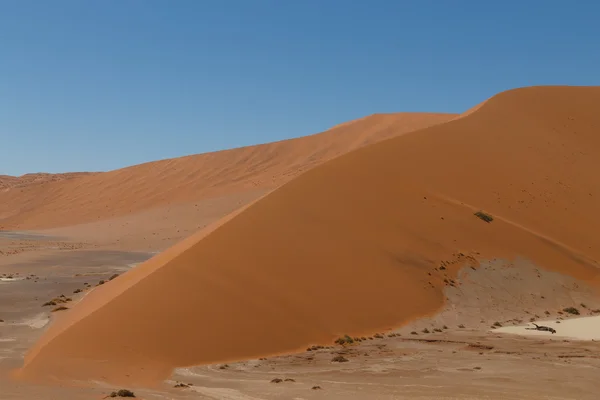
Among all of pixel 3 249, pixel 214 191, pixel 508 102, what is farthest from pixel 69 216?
pixel 508 102

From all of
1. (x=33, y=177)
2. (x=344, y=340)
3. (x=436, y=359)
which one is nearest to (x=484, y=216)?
(x=344, y=340)

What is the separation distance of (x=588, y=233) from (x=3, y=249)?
42.8m

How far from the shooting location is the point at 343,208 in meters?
24.6

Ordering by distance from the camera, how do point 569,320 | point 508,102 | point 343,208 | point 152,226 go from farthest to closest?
point 152,226 → point 508,102 → point 343,208 → point 569,320

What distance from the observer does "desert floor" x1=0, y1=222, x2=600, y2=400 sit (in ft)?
38.3

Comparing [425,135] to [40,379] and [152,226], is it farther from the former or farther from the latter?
→ [152,226]

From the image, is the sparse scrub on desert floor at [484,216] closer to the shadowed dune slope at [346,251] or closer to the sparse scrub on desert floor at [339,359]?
the shadowed dune slope at [346,251]

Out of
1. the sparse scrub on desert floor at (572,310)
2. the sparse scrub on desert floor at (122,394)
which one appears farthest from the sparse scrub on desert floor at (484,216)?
the sparse scrub on desert floor at (122,394)

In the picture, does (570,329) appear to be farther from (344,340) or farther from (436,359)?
(344,340)

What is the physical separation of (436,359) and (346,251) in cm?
740

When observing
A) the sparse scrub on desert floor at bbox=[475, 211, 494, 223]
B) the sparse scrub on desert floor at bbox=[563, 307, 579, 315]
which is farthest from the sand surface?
the sparse scrub on desert floor at bbox=[475, 211, 494, 223]

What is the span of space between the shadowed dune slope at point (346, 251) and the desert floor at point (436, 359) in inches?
32.4

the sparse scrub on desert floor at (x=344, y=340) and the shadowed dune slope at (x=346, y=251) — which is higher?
the shadowed dune slope at (x=346, y=251)

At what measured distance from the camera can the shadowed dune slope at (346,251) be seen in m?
15.3
